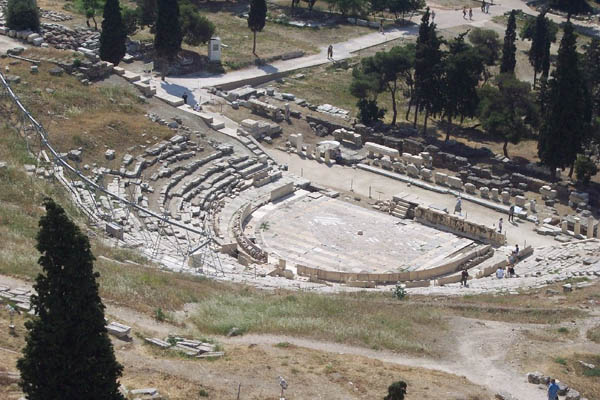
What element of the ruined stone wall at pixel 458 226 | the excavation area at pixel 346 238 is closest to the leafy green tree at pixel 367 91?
the excavation area at pixel 346 238

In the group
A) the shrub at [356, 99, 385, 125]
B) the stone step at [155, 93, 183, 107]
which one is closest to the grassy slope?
the stone step at [155, 93, 183, 107]

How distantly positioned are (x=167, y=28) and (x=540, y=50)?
32683 mm

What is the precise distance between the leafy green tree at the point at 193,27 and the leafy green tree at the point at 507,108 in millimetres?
23175

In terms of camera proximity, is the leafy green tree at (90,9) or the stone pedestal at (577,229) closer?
the stone pedestal at (577,229)

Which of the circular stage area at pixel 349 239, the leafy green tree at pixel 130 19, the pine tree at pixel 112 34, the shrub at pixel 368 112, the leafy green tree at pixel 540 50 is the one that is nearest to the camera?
the circular stage area at pixel 349 239

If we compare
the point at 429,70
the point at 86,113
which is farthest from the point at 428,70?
the point at 86,113

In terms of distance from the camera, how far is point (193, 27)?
81438 mm

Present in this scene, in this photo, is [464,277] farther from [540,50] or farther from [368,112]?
[540,50]

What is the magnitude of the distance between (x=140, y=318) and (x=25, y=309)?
4.10 m

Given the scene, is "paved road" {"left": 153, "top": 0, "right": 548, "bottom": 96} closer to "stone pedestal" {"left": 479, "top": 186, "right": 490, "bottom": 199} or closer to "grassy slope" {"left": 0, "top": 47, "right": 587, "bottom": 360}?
"stone pedestal" {"left": 479, "top": 186, "right": 490, "bottom": 199}

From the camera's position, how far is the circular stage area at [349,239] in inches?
2121

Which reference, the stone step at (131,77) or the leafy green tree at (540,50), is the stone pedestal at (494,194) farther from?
the stone step at (131,77)

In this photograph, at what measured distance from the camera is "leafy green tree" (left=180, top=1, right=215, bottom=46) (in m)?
80.8

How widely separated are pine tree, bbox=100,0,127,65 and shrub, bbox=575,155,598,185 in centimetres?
3238
